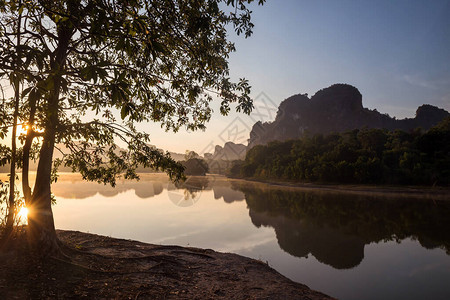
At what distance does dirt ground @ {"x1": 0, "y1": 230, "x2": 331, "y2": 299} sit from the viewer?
5664mm

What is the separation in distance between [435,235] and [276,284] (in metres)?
14.0

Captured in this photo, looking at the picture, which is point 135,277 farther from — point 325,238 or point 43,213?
point 325,238

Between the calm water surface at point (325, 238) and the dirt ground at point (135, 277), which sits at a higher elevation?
the dirt ground at point (135, 277)

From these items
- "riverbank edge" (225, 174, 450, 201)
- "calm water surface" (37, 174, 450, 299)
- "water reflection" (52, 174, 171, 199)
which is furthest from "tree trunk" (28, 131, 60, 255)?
"riverbank edge" (225, 174, 450, 201)

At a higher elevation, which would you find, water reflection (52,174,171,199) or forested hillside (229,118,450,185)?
forested hillside (229,118,450,185)

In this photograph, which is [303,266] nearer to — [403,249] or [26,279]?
[403,249]

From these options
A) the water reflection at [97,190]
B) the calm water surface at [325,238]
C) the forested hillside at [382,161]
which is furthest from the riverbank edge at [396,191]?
the water reflection at [97,190]

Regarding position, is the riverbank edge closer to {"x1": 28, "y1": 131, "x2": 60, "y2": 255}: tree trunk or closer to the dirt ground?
the dirt ground

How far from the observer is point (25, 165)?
24.6 ft

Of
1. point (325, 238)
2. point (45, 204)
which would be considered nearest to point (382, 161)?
point (325, 238)

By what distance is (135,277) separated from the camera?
6.94 meters

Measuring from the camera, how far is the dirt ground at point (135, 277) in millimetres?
5664

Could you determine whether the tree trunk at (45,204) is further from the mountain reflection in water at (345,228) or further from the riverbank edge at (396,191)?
the riverbank edge at (396,191)

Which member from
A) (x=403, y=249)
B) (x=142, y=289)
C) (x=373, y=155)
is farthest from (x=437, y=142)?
(x=142, y=289)
